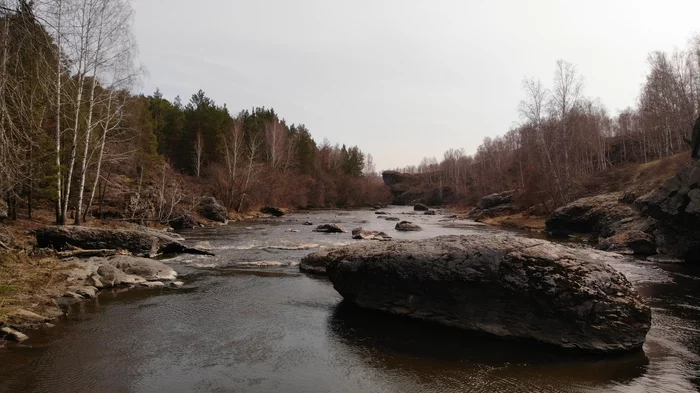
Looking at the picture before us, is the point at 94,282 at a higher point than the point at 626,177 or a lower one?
lower

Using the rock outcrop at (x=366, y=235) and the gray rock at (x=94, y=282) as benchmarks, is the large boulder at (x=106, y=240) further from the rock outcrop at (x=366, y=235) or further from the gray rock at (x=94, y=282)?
the rock outcrop at (x=366, y=235)

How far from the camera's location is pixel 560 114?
139ft

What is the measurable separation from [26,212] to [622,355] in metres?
28.7

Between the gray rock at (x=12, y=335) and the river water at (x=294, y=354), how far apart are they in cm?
27

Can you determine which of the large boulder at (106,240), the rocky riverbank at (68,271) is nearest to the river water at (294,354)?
the rocky riverbank at (68,271)

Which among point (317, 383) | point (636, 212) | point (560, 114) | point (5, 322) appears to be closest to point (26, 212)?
point (5, 322)

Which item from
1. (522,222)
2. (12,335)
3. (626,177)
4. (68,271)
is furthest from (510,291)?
(626,177)

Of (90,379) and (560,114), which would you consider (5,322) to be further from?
(560,114)

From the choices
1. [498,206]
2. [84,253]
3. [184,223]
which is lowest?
[84,253]

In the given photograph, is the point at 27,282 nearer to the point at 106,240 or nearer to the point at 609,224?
the point at 106,240

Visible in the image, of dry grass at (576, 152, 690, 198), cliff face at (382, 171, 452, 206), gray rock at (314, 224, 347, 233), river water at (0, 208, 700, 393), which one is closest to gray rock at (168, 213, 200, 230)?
gray rock at (314, 224, 347, 233)

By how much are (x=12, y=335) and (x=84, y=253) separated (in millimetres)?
9232

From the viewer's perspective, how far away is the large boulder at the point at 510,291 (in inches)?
316

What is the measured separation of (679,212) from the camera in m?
18.5
